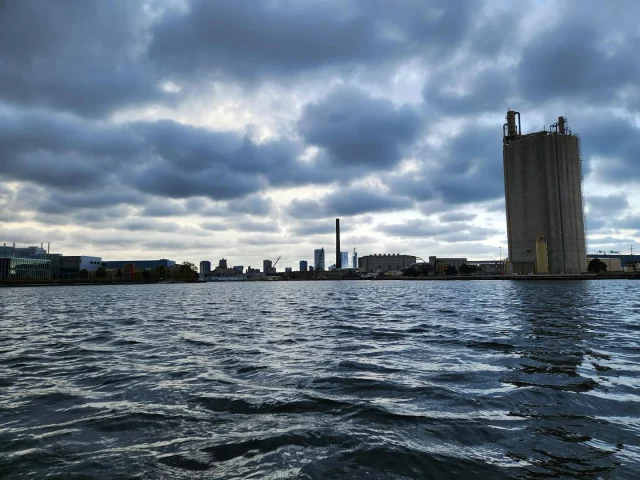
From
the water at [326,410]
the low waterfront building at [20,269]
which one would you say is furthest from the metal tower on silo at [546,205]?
the low waterfront building at [20,269]

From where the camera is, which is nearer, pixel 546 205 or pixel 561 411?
pixel 561 411

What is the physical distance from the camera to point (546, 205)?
485ft

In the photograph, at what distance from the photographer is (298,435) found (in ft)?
23.3

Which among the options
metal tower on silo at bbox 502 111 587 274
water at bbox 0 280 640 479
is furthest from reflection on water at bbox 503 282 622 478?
metal tower on silo at bbox 502 111 587 274

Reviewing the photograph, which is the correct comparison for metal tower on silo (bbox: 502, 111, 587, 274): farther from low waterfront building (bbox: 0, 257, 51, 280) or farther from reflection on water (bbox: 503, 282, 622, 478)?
low waterfront building (bbox: 0, 257, 51, 280)

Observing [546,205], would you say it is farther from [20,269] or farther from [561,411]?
[20,269]

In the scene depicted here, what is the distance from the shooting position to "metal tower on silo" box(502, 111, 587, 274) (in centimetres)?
14662

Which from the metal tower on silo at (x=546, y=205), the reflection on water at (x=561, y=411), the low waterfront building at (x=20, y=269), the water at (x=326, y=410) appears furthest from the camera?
the low waterfront building at (x=20, y=269)

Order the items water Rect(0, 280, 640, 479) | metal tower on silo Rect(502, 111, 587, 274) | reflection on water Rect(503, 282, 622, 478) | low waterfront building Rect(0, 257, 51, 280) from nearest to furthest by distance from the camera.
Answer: reflection on water Rect(503, 282, 622, 478) → water Rect(0, 280, 640, 479) → metal tower on silo Rect(502, 111, 587, 274) → low waterfront building Rect(0, 257, 51, 280)

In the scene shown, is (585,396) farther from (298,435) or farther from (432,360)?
(298,435)

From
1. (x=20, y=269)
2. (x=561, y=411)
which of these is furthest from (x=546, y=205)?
(x=20, y=269)

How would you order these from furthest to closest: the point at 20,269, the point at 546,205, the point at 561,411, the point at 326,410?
the point at 20,269 < the point at 546,205 < the point at 326,410 < the point at 561,411

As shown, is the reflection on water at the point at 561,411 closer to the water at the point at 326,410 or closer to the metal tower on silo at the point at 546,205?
the water at the point at 326,410

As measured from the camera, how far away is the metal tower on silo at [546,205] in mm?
146625
